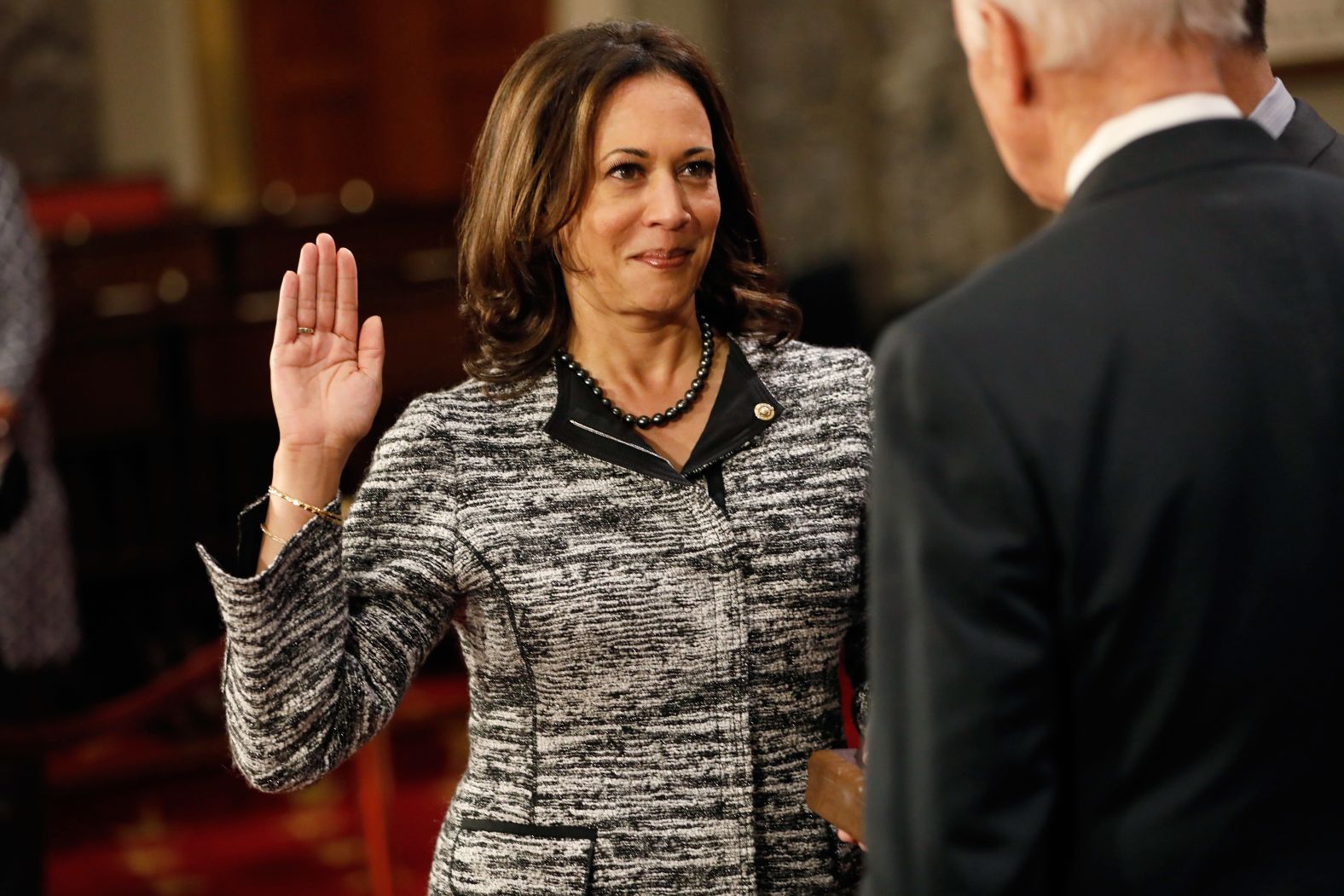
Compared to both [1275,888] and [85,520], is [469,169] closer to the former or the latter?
[1275,888]

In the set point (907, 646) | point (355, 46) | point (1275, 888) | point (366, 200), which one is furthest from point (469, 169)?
point (355, 46)

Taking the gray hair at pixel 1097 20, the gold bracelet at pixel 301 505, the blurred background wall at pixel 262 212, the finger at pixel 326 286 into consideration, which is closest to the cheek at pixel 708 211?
the finger at pixel 326 286

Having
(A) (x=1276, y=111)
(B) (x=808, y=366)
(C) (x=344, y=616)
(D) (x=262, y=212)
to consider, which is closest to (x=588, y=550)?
(C) (x=344, y=616)

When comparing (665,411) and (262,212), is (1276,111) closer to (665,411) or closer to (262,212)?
(665,411)

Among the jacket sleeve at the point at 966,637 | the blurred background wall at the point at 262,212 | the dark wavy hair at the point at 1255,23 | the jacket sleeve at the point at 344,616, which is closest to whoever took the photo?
the jacket sleeve at the point at 966,637

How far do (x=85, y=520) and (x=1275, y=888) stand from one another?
178 inches

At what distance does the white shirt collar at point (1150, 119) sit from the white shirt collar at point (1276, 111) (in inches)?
26.5

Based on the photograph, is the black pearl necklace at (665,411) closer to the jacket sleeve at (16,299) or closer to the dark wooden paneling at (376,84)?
the jacket sleeve at (16,299)

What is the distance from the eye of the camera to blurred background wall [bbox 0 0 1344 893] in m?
4.69

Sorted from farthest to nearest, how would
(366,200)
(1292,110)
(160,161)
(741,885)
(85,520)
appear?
(160,161)
(366,200)
(85,520)
(1292,110)
(741,885)

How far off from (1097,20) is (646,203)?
0.79 m

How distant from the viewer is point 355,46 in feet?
28.3

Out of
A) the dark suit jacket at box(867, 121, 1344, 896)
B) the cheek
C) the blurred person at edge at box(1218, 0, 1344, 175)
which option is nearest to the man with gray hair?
the dark suit jacket at box(867, 121, 1344, 896)

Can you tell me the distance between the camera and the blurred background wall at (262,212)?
4.69 metres
